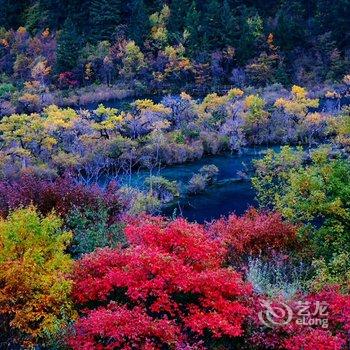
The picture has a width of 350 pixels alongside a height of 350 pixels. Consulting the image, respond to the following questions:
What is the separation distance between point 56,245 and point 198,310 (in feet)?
14.6

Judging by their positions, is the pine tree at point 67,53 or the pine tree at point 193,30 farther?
Answer: the pine tree at point 67,53

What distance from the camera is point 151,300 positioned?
12734 millimetres

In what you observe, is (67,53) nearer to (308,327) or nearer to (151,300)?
(151,300)

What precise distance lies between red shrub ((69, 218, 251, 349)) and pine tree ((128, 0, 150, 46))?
70379 mm

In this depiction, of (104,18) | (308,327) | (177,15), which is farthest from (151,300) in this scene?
(104,18)

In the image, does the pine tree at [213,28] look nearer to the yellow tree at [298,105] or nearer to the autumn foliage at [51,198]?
the yellow tree at [298,105]

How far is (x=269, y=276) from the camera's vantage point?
16828mm

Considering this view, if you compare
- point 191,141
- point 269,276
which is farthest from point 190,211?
point 269,276

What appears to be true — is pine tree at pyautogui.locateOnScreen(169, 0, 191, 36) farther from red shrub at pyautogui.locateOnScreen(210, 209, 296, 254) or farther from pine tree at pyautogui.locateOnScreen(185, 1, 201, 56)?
red shrub at pyautogui.locateOnScreen(210, 209, 296, 254)

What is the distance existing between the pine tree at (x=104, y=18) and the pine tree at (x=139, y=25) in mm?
3534

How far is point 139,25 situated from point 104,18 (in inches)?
327

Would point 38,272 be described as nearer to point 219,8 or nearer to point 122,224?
Result: point 122,224

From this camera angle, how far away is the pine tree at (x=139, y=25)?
265 feet

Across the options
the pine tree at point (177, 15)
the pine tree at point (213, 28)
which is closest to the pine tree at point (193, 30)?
the pine tree at point (213, 28)
